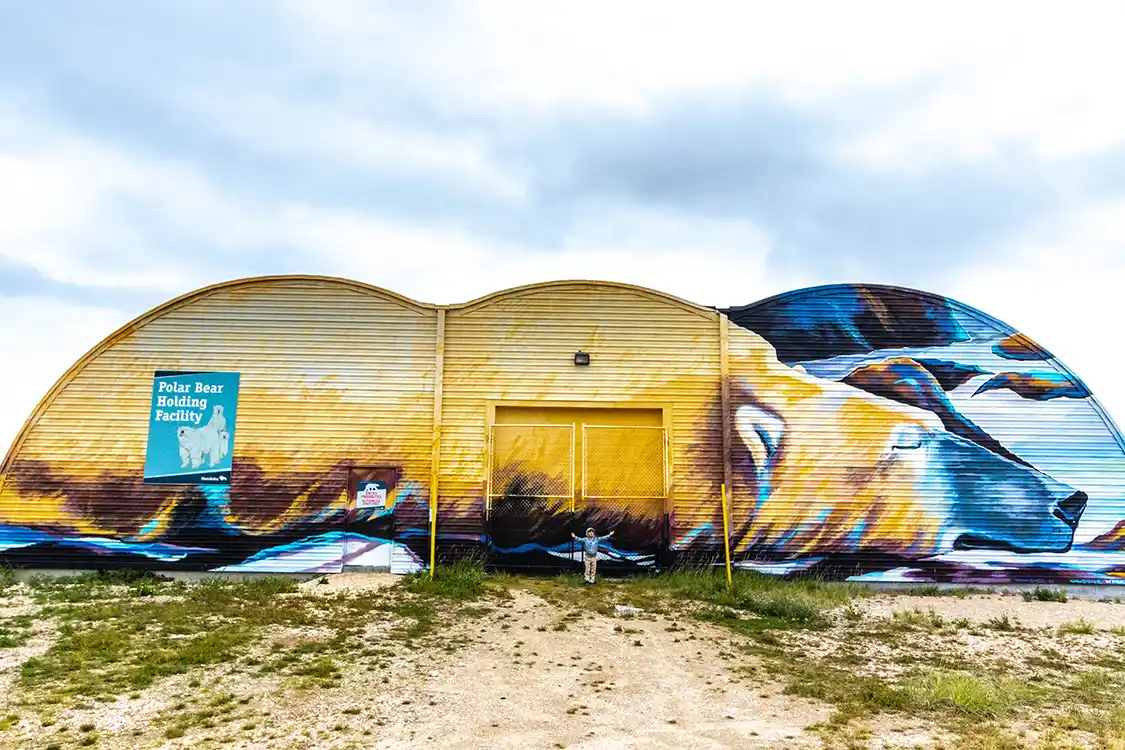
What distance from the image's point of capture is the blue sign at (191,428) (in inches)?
617

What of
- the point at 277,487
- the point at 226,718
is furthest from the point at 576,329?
the point at 226,718

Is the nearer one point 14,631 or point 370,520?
point 14,631

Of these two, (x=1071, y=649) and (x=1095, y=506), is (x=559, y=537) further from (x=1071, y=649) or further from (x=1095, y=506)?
(x=1095, y=506)

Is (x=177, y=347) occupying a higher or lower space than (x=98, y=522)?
higher

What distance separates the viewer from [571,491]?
52.3 feet

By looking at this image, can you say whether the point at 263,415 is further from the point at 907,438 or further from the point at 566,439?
the point at 907,438

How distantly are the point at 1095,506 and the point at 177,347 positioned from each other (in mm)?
18257

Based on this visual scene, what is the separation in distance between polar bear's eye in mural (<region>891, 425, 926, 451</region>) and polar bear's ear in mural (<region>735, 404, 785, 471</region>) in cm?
221

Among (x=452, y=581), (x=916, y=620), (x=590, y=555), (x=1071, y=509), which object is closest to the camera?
(x=916, y=620)

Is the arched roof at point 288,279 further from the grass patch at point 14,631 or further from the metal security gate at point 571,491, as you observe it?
the grass patch at point 14,631

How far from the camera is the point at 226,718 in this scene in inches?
305

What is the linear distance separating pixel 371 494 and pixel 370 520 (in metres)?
0.49

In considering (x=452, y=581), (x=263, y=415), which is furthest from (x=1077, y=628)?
(x=263, y=415)

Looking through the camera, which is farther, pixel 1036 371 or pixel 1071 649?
pixel 1036 371
